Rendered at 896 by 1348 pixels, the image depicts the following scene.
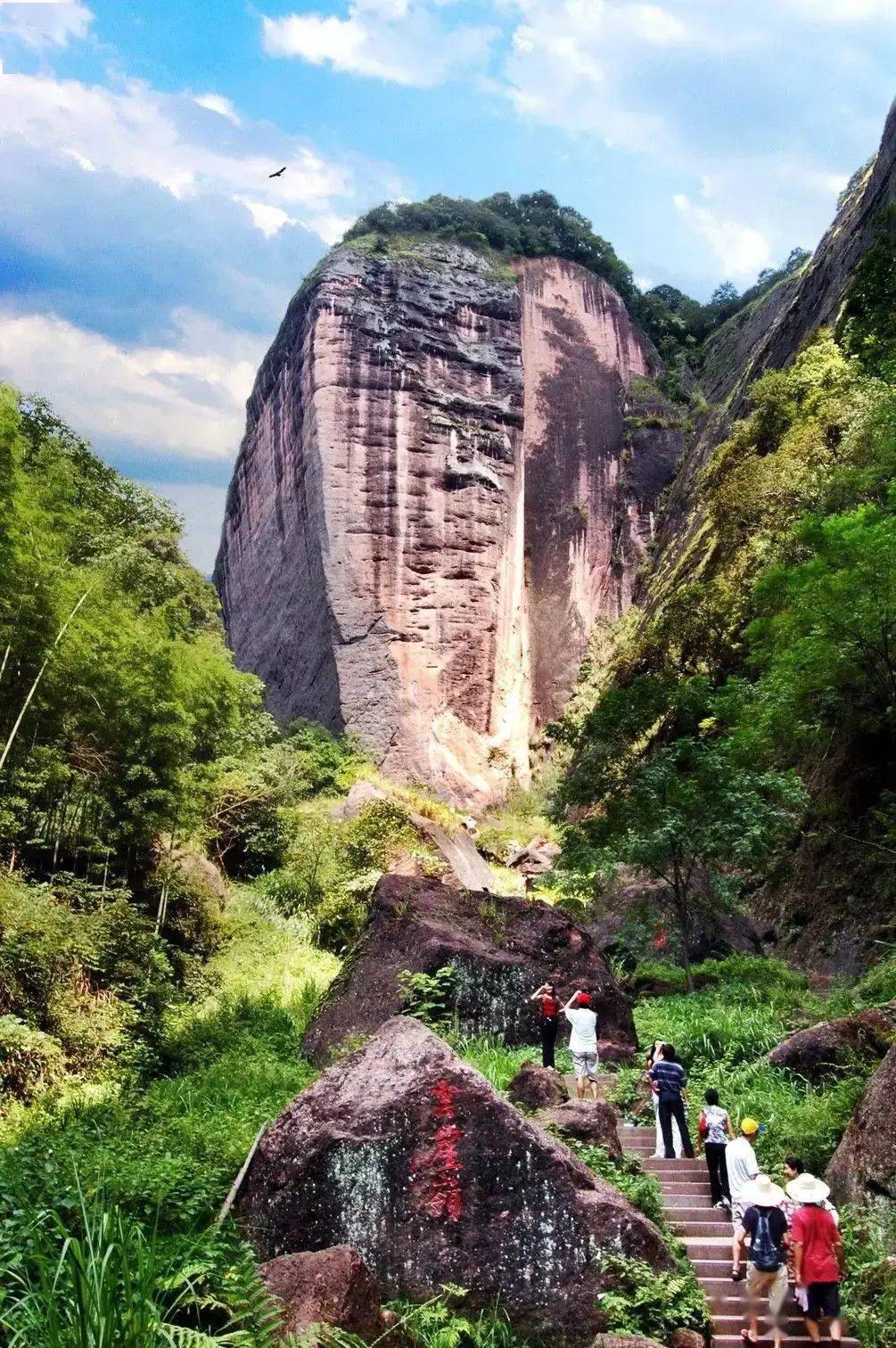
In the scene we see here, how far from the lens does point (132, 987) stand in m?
12.1

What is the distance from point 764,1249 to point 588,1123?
1.39 metres

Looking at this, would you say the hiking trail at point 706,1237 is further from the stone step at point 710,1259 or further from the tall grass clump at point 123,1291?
the tall grass clump at point 123,1291

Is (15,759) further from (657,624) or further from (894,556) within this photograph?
(657,624)

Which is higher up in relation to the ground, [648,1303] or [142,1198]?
[142,1198]

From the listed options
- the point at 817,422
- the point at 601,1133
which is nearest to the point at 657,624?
the point at 817,422

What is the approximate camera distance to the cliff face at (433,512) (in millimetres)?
30188

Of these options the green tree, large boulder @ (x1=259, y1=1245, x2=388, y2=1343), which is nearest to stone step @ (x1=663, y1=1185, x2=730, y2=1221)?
large boulder @ (x1=259, y1=1245, x2=388, y2=1343)

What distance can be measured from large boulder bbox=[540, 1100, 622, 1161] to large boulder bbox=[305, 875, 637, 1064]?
342 centimetres

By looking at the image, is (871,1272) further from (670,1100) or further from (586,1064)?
(586,1064)

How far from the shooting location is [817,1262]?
510 centimetres

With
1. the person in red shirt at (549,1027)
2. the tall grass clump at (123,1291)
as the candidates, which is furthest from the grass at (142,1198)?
the person in red shirt at (549,1027)

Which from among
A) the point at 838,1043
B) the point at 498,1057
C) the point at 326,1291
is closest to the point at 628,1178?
the point at 326,1291

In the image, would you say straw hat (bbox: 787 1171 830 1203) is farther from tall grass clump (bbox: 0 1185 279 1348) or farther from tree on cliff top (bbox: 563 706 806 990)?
tree on cliff top (bbox: 563 706 806 990)

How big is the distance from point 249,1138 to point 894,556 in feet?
29.4
